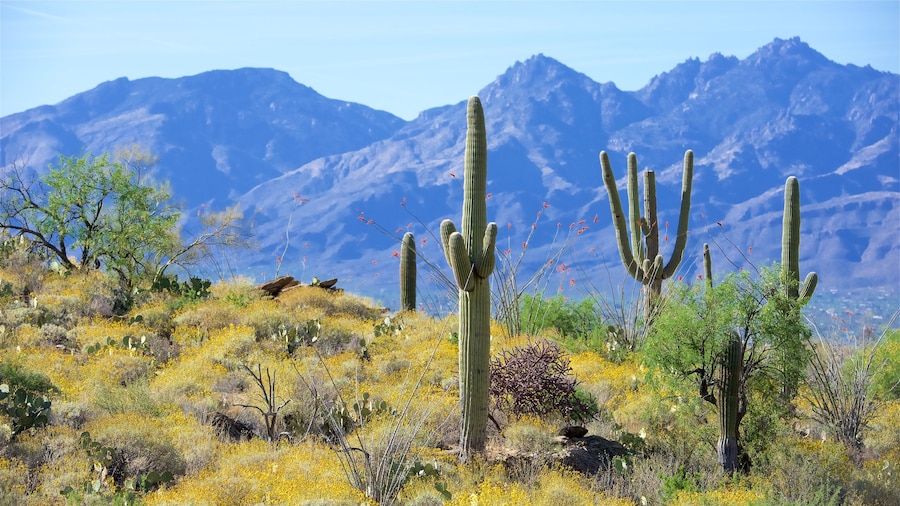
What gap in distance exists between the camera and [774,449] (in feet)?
30.8

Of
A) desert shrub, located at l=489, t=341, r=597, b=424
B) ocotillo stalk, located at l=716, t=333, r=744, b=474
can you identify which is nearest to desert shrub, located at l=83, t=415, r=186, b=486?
desert shrub, located at l=489, t=341, r=597, b=424

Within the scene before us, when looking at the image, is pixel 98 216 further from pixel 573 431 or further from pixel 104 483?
pixel 573 431

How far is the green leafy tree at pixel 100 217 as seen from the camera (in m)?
16.4

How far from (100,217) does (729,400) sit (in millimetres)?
12207

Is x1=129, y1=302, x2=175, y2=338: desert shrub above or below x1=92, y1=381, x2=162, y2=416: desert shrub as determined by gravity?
above

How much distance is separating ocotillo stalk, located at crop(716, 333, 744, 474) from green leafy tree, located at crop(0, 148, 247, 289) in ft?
34.9

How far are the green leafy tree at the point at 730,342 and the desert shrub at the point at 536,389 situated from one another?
1295 millimetres

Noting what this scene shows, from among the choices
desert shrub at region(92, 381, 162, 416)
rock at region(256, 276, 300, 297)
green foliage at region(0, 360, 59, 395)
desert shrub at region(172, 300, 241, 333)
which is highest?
rock at region(256, 276, 300, 297)

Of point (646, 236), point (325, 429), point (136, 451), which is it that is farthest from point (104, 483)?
point (646, 236)

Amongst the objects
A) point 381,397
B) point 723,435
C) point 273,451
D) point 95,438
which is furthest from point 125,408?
point 723,435

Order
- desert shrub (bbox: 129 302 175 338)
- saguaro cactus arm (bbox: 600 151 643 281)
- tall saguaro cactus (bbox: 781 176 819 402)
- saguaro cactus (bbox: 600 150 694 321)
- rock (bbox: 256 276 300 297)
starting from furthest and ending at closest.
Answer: rock (bbox: 256 276 300 297), saguaro cactus arm (bbox: 600 151 643 281), saguaro cactus (bbox: 600 150 694 321), desert shrub (bbox: 129 302 175 338), tall saguaro cactus (bbox: 781 176 819 402)

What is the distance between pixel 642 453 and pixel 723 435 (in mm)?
818

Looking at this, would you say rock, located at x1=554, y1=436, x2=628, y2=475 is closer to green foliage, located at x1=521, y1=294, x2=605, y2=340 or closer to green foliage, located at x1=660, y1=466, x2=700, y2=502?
green foliage, located at x1=660, y1=466, x2=700, y2=502

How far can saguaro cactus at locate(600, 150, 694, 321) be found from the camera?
14.4m
